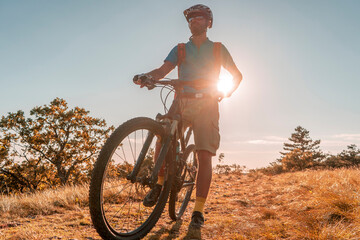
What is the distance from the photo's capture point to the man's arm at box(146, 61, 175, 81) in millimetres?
3203

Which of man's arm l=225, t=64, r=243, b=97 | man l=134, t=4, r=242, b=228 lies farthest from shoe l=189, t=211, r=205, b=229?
man's arm l=225, t=64, r=243, b=97

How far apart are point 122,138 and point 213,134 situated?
1.34 metres

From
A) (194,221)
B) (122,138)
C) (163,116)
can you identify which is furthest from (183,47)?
(194,221)

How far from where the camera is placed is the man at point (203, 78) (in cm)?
301

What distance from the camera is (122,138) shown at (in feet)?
6.64

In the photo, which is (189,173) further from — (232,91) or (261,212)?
(232,91)

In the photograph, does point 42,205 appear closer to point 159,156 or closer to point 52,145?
point 159,156

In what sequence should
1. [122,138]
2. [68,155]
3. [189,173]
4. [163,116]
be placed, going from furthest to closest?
[68,155] → [189,173] → [163,116] → [122,138]

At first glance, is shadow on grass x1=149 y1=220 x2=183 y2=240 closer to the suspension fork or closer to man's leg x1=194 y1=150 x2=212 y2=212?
man's leg x1=194 y1=150 x2=212 y2=212

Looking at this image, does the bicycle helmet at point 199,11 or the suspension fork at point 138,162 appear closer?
the suspension fork at point 138,162

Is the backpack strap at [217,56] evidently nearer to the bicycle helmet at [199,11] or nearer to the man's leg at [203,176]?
the bicycle helmet at [199,11]

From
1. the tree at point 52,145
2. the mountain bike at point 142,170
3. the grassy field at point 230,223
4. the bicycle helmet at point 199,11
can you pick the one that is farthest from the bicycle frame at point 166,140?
the tree at point 52,145

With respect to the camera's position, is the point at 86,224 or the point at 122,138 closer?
the point at 122,138

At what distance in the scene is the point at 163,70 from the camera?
326 cm
